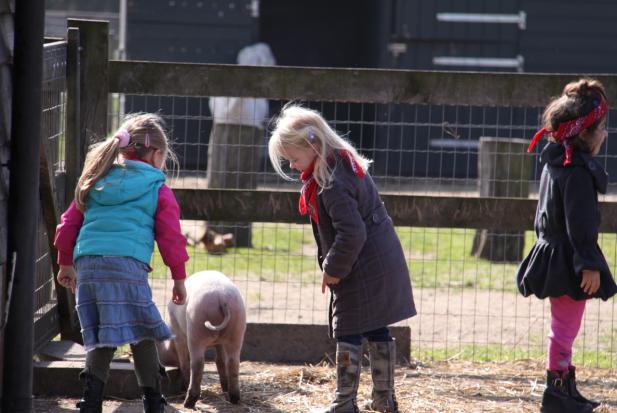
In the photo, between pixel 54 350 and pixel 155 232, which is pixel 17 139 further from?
pixel 54 350

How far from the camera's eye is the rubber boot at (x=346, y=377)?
4754 mm

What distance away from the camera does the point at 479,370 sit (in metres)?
5.97

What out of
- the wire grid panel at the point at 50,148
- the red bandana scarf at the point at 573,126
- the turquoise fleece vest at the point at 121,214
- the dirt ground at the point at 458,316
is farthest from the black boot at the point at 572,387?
the wire grid panel at the point at 50,148

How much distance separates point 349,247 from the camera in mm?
4527

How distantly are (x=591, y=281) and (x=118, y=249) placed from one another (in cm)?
200

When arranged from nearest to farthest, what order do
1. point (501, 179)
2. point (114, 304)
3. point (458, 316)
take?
point (114, 304)
point (458, 316)
point (501, 179)

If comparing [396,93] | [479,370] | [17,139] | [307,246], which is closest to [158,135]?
[17,139]

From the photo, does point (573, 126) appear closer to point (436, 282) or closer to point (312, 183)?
point (312, 183)

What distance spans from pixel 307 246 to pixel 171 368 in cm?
505

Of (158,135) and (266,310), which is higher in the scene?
(158,135)

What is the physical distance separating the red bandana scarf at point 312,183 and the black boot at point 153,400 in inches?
39.7

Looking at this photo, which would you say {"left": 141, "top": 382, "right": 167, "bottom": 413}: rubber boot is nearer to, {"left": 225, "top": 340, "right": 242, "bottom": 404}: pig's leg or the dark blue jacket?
{"left": 225, "top": 340, "right": 242, "bottom": 404}: pig's leg

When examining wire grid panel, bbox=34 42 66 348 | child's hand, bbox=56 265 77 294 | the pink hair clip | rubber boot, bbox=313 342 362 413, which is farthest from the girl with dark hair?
wire grid panel, bbox=34 42 66 348

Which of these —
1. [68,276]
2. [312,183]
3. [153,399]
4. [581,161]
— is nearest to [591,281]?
[581,161]
